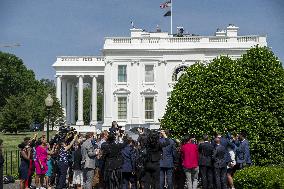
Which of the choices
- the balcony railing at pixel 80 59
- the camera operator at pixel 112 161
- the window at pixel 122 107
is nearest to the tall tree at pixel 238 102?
the camera operator at pixel 112 161

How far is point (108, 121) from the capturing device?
6419cm

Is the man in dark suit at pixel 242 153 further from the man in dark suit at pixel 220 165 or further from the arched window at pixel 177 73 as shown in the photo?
the arched window at pixel 177 73

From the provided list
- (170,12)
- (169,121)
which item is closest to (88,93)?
(170,12)

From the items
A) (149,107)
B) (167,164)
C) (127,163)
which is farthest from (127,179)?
(149,107)

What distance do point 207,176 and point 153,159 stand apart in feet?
6.87

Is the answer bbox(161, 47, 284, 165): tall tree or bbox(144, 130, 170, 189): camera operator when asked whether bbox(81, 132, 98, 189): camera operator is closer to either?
bbox(144, 130, 170, 189): camera operator

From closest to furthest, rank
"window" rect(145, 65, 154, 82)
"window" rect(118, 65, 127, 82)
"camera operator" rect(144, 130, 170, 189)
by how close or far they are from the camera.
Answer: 1. "camera operator" rect(144, 130, 170, 189)
2. "window" rect(118, 65, 127, 82)
3. "window" rect(145, 65, 154, 82)

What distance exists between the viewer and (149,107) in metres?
65.1

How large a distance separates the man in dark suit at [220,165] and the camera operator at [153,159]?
1.53 metres

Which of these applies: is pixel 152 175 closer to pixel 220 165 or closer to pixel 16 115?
pixel 220 165

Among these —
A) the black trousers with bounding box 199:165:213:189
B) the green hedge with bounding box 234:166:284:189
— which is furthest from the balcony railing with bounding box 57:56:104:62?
the green hedge with bounding box 234:166:284:189

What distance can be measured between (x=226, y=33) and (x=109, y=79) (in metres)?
13.8

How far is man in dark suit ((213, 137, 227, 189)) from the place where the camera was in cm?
1794

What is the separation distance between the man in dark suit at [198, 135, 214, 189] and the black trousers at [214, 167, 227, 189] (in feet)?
0.73
